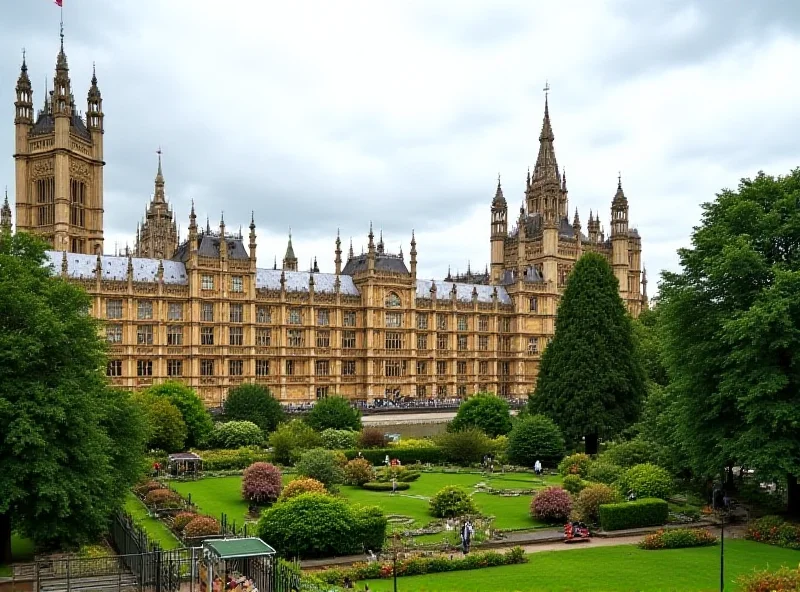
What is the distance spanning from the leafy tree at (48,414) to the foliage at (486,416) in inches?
1425

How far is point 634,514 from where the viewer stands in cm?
3366

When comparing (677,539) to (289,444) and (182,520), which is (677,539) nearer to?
(182,520)

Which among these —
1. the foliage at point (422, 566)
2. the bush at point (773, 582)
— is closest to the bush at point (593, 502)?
the foliage at point (422, 566)

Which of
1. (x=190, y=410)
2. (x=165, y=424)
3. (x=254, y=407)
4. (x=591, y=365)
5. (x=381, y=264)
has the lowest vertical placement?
(x=165, y=424)

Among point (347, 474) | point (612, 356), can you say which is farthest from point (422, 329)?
point (347, 474)

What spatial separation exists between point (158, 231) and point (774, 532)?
267 ft

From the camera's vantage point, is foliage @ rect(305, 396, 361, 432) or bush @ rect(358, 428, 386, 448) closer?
bush @ rect(358, 428, 386, 448)

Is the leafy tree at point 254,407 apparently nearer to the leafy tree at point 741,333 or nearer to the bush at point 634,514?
the bush at point 634,514

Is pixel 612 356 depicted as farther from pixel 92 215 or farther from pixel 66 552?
pixel 92 215

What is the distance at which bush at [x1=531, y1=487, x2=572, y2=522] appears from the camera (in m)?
34.8

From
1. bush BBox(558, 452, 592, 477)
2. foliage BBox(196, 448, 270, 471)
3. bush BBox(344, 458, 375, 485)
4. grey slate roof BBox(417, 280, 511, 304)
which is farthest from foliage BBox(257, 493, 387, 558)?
grey slate roof BBox(417, 280, 511, 304)

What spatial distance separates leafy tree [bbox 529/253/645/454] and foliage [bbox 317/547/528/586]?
25143 mm

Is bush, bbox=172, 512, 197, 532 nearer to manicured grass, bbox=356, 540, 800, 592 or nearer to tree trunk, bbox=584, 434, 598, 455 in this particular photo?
manicured grass, bbox=356, 540, 800, 592

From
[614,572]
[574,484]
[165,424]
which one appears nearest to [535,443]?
[574,484]
